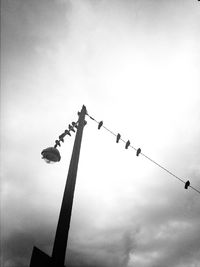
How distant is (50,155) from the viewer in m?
5.82

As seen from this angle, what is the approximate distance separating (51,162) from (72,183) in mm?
1449

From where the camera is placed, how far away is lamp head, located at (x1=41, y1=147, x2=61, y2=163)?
19.1 ft

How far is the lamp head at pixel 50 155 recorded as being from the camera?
5.81m

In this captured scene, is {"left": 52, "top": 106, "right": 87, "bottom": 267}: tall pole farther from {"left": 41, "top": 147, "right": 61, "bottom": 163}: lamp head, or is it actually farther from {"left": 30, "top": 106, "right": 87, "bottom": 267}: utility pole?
{"left": 41, "top": 147, "right": 61, "bottom": 163}: lamp head

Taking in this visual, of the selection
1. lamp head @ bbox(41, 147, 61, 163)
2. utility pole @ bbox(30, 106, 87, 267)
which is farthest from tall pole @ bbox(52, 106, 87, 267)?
lamp head @ bbox(41, 147, 61, 163)

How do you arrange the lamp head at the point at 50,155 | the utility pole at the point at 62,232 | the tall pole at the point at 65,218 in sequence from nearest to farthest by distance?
the utility pole at the point at 62,232
the tall pole at the point at 65,218
the lamp head at the point at 50,155

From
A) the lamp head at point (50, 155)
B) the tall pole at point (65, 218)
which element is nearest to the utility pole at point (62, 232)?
the tall pole at point (65, 218)

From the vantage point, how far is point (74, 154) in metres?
5.25

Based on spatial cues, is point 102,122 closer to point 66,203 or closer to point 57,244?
point 66,203

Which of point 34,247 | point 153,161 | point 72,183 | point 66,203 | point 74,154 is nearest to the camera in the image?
point 34,247

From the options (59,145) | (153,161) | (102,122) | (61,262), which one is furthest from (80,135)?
(153,161)

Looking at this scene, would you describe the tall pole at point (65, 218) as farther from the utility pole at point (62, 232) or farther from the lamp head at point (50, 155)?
the lamp head at point (50, 155)

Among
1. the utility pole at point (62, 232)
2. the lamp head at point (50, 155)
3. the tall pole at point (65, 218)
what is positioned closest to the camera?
the utility pole at point (62, 232)

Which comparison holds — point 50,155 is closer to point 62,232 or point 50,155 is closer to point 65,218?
point 65,218
